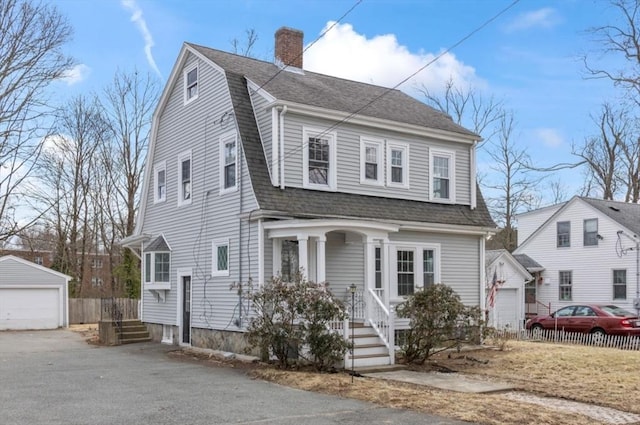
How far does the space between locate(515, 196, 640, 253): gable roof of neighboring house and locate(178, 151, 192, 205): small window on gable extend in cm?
2035

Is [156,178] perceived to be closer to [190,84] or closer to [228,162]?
[190,84]

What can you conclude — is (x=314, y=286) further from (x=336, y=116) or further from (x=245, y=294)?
(x=336, y=116)

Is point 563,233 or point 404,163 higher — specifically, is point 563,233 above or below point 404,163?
below

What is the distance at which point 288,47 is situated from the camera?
63.4 ft

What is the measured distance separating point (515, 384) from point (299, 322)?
4.36 m

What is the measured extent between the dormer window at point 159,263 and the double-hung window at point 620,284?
2074 centimetres

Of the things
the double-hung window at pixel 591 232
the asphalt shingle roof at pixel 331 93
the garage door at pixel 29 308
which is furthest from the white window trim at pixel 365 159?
the garage door at pixel 29 308

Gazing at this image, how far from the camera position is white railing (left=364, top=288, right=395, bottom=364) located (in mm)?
14078

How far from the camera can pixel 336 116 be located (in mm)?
16094

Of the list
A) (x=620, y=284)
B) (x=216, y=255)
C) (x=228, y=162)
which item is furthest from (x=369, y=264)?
(x=620, y=284)

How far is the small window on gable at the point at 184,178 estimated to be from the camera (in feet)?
59.1

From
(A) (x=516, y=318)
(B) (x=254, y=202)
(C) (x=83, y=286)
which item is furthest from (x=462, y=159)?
(C) (x=83, y=286)

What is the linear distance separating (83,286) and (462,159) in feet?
89.9

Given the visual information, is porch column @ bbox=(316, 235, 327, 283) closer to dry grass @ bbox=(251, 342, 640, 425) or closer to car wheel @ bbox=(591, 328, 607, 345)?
dry grass @ bbox=(251, 342, 640, 425)
